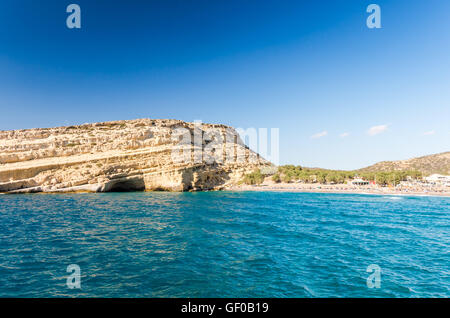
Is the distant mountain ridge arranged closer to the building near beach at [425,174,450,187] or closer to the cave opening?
the building near beach at [425,174,450,187]

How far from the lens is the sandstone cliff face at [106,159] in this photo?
5284 cm

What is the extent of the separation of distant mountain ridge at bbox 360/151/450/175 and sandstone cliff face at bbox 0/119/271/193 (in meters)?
111

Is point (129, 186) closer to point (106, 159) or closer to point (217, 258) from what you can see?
point (106, 159)

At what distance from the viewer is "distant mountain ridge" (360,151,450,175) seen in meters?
116

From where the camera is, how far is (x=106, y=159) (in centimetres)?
5569

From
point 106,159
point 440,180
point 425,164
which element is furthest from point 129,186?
point 425,164

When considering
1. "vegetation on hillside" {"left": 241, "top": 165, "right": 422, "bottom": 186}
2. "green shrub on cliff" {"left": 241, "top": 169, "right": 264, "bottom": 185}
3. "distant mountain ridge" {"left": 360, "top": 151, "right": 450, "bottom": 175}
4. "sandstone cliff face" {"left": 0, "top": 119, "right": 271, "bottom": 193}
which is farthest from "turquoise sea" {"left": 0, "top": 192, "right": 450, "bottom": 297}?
"distant mountain ridge" {"left": 360, "top": 151, "right": 450, "bottom": 175}

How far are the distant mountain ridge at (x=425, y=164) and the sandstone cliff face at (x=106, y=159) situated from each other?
111m

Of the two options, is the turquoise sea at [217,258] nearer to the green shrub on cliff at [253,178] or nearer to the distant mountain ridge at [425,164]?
the green shrub on cliff at [253,178]

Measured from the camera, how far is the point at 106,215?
24297mm

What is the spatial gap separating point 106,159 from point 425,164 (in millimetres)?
149165

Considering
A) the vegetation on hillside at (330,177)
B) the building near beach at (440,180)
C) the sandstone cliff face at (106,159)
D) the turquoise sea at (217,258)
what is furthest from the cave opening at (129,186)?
the building near beach at (440,180)
